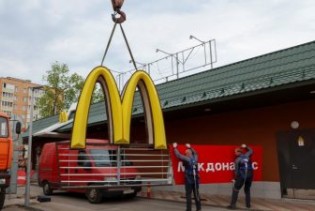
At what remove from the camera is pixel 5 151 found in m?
12.1

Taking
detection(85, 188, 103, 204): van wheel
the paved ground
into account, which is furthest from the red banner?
detection(85, 188, 103, 204): van wheel

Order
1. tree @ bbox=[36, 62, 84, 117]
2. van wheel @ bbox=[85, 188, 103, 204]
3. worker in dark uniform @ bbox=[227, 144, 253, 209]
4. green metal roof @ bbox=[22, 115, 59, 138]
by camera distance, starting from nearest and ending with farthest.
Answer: worker in dark uniform @ bbox=[227, 144, 253, 209], van wheel @ bbox=[85, 188, 103, 204], green metal roof @ bbox=[22, 115, 59, 138], tree @ bbox=[36, 62, 84, 117]

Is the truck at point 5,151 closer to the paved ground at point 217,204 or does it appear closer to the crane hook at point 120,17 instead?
the paved ground at point 217,204

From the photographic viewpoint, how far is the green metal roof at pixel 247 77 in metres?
12.5

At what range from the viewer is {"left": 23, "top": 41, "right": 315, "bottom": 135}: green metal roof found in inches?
492

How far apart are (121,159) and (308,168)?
7.22 metres

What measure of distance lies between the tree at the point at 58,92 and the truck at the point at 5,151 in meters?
40.3

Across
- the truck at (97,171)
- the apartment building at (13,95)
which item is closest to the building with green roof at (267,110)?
the truck at (97,171)

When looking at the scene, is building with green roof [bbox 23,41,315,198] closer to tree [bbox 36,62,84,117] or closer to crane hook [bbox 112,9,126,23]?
crane hook [bbox 112,9,126,23]

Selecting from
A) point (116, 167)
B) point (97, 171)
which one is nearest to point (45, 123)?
point (97, 171)

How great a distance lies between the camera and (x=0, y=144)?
39.7 feet

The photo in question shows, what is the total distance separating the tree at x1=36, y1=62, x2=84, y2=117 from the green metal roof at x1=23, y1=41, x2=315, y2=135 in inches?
1426

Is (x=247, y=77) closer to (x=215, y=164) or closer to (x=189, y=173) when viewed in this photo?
(x=215, y=164)

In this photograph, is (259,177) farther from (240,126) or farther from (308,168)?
(240,126)
